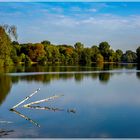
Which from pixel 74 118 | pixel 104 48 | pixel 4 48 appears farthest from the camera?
pixel 4 48

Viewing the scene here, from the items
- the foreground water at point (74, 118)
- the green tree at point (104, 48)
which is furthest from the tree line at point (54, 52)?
the foreground water at point (74, 118)

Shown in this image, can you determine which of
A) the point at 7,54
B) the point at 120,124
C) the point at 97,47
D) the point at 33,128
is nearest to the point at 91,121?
the point at 120,124

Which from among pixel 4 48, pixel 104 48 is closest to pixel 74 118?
pixel 104 48

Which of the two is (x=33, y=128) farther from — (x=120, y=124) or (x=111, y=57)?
(x=111, y=57)

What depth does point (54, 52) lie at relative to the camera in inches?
772

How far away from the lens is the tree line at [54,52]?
18.7 metres

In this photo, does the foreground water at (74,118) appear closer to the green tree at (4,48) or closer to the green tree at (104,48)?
the green tree at (104,48)

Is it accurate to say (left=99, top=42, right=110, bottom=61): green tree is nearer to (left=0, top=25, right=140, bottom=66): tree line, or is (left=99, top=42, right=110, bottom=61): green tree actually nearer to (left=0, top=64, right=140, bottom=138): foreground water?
(left=0, top=25, right=140, bottom=66): tree line

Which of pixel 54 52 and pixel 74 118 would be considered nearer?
pixel 74 118

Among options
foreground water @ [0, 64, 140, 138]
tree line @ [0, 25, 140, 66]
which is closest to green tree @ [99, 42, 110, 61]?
tree line @ [0, 25, 140, 66]

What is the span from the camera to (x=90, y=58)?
20.3 m

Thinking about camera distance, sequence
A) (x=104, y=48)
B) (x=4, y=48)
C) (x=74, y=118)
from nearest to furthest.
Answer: (x=74, y=118) → (x=104, y=48) → (x=4, y=48)

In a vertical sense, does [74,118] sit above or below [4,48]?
below

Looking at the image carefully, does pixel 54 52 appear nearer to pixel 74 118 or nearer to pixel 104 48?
pixel 104 48
